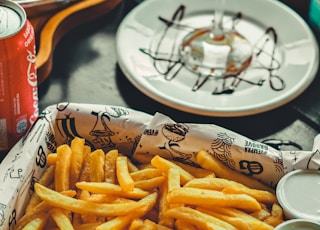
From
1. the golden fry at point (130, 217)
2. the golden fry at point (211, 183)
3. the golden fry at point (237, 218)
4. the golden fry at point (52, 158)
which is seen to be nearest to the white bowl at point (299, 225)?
the golden fry at point (237, 218)

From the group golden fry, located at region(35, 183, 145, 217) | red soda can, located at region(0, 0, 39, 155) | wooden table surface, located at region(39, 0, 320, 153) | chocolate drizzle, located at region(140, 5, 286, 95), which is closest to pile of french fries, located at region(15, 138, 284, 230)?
golden fry, located at region(35, 183, 145, 217)

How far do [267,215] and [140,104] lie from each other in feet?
1.63

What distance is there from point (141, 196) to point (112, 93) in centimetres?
46

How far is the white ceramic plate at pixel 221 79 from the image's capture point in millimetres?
1788

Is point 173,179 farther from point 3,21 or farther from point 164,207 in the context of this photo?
point 3,21

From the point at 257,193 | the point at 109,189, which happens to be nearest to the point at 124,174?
the point at 109,189

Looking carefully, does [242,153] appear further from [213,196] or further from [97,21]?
[97,21]

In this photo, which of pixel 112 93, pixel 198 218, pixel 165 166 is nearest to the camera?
pixel 198 218

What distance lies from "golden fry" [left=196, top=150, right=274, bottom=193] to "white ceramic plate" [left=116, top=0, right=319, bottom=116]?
236 millimetres

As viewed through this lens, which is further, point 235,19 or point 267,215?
point 235,19

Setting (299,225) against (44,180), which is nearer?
(299,225)

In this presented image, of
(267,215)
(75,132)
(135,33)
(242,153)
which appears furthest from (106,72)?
(267,215)

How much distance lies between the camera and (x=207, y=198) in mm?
1383

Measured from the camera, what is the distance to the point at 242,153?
4.98ft
